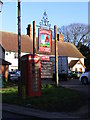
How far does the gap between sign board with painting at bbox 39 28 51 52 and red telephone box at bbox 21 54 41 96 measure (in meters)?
4.48

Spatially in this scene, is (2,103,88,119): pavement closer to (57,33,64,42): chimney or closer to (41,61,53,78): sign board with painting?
(41,61,53,78): sign board with painting

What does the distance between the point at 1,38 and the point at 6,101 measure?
136 ft

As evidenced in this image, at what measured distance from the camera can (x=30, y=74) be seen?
1566cm

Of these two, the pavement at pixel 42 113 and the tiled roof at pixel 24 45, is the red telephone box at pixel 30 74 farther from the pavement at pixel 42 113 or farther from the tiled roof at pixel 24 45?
the tiled roof at pixel 24 45

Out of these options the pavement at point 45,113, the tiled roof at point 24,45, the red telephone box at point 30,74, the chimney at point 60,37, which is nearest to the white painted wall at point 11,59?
the tiled roof at point 24,45

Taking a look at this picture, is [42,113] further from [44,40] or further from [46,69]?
[44,40]

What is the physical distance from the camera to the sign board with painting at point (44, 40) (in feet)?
66.0

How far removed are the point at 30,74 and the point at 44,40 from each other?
541 cm

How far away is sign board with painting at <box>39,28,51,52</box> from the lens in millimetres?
20117

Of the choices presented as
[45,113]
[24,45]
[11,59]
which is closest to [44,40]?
[45,113]

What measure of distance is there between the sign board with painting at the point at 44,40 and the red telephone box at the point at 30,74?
176 inches

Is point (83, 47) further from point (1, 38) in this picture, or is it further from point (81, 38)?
point (1, 38)

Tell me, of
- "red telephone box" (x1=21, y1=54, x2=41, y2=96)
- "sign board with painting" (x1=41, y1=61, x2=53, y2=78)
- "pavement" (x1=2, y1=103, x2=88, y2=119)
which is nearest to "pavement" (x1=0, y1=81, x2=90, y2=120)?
"pavement" (x1=2, y1=103, x2=88, y2=119)

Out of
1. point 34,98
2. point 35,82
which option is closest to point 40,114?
point 34,98
